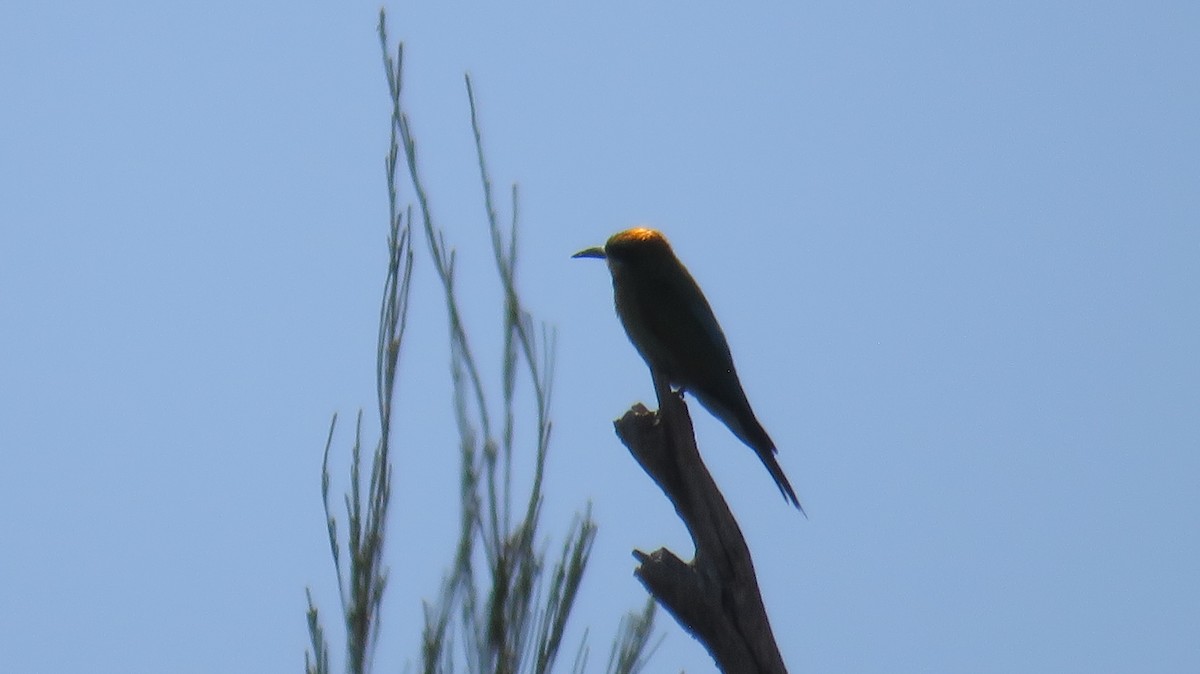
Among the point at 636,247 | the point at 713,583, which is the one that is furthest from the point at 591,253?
the point at 713,583

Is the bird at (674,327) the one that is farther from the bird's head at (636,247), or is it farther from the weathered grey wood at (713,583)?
the weathered grey wood at (713,583)

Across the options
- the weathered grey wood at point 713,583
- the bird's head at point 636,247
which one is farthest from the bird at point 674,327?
the weathered grey wood at point 713,583

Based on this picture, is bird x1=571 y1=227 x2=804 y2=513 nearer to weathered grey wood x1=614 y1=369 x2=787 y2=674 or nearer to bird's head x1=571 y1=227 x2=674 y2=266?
bird's head x1=571 y1=227 x2=674 y2=266

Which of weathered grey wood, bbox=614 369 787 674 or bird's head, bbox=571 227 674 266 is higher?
bird's head, bbox=571 227 674 266

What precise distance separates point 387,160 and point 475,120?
171 millimetres

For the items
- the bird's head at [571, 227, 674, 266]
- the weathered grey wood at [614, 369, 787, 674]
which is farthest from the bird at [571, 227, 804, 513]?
the weathered grey wood at [614, 369, 787, 674]

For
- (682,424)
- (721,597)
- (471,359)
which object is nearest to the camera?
(471,359)

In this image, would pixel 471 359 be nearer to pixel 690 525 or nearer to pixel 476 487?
pixel 476 487

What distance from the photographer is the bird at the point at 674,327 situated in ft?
18.0

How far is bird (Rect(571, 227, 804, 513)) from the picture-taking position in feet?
18.0

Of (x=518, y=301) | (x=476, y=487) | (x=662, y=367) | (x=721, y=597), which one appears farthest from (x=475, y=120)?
(x=662, y=367)

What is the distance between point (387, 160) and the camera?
7.68 ft

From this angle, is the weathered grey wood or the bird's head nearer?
the weathered grey wood

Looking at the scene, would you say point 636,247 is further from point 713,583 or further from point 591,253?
point 713,583
